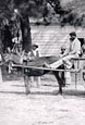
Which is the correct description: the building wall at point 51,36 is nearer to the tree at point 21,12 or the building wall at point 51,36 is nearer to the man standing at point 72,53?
the tree at point 21,12

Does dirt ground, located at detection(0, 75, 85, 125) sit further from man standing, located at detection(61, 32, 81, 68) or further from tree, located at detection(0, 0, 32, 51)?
tree, located at detection(0, 0, 32, 51)

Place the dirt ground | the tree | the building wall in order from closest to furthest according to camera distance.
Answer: the dirt ground, the tree, the building wall

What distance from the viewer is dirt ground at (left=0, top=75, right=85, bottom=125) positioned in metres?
8.31

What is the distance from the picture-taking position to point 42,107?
32.3 feet

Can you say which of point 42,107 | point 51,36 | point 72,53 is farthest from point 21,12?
point 42,107

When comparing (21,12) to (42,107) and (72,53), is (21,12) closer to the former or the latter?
(72,53)

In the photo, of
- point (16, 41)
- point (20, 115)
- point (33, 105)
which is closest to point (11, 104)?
point (33, 105)

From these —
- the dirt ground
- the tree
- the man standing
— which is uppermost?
the tree

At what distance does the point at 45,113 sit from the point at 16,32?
41.0ft

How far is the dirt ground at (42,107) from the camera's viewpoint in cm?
831

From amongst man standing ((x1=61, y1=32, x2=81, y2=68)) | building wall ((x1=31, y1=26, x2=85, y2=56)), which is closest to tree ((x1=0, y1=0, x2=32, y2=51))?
building wall ((x1=31, y1=26, x2=85, y2=56))

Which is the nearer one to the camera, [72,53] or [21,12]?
[72,53]

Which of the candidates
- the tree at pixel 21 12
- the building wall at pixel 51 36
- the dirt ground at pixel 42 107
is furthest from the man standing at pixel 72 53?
the building wall at pixel 51 36

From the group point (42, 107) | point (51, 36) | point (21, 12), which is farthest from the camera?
point (51, 36)
